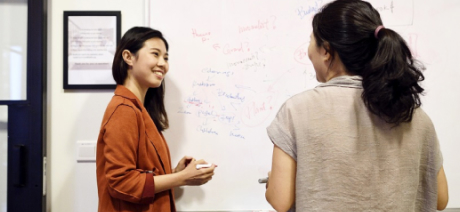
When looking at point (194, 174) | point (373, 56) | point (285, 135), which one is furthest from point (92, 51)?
point (373, 56)

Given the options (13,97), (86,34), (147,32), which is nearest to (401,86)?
(147,32)

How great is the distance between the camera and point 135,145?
3.38 ft

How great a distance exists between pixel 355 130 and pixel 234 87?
775mm

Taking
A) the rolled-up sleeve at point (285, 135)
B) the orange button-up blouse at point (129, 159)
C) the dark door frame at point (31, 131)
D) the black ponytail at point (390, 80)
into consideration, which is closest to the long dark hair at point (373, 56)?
the black ponytail at point (390, 80)

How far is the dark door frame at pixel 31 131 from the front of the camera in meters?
1.40

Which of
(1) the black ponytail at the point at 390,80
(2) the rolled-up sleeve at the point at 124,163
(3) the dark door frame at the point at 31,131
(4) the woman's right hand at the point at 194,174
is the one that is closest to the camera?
(1) the black ponytail at the point at 390,80

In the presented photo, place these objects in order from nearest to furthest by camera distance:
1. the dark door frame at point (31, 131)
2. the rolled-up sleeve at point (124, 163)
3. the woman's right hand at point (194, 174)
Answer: the rolled-up sleeve at point (124, 163), the woman's right hand at point (194, 174), the dark door frame at point (31, 131)

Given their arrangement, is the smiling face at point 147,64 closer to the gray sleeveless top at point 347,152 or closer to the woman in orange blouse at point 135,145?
the woman in orange blouse at point 135,145

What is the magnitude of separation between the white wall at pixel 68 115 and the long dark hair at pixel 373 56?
98 centimetres

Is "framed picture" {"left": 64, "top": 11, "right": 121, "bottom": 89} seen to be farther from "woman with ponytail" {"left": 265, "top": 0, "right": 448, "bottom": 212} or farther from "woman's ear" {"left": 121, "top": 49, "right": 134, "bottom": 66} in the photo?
"woman with ponytail" {"left": 265, "top": 0, "right": 448, "bottom": 212}

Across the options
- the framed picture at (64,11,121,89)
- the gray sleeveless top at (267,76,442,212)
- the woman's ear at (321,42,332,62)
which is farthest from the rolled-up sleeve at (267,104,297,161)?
the framed picture at (64,11,121,89)

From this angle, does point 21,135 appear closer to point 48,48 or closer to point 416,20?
point 48,48

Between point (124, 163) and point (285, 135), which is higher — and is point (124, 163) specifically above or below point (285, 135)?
below

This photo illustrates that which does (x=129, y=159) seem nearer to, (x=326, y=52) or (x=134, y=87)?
(x=134, y=87)
